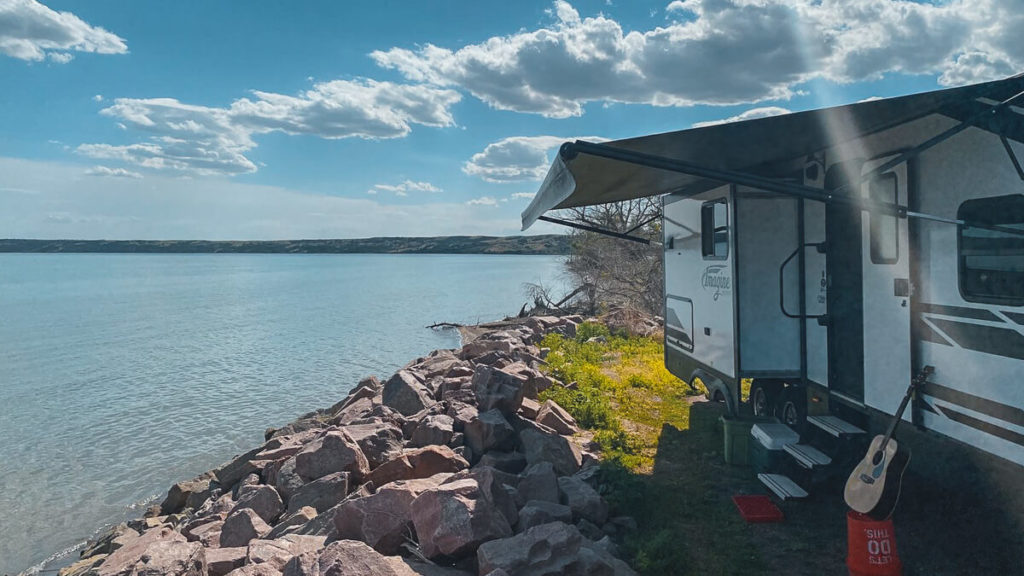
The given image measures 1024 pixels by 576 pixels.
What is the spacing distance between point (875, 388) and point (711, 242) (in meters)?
2.80

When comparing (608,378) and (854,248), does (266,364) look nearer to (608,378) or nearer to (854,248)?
(608,378)

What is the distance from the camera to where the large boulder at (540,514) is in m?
4.80

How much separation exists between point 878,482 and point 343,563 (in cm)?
330

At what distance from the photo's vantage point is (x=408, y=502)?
473 cm

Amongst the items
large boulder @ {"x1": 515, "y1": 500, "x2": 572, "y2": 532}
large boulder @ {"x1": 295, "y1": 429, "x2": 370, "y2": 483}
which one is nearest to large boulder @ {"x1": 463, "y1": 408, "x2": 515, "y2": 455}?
large boulder @ {"x1": 295, "y1": 429, "x2": 370, "y2": 483}

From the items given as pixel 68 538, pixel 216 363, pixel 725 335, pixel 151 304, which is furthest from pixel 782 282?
pixel 151 304

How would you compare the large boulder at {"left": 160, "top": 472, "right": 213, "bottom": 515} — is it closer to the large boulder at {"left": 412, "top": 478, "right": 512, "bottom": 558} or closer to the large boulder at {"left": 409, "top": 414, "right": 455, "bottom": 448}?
the large boulder at {"left": 409, "top": 414, "right": 455, "bottom": 448}

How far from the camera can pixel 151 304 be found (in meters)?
44.9

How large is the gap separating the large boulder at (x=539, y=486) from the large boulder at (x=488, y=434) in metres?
1.25

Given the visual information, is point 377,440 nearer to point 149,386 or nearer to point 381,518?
point 381,518

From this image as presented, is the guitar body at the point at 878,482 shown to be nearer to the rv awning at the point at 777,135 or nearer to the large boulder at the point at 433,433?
the rv awning at the point at 777,135

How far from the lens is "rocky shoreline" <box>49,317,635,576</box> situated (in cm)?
416

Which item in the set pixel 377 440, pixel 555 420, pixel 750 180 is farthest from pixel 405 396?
pixel 750 180

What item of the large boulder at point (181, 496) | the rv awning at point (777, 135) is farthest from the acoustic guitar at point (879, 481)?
the large boulder at point (181, 496)
